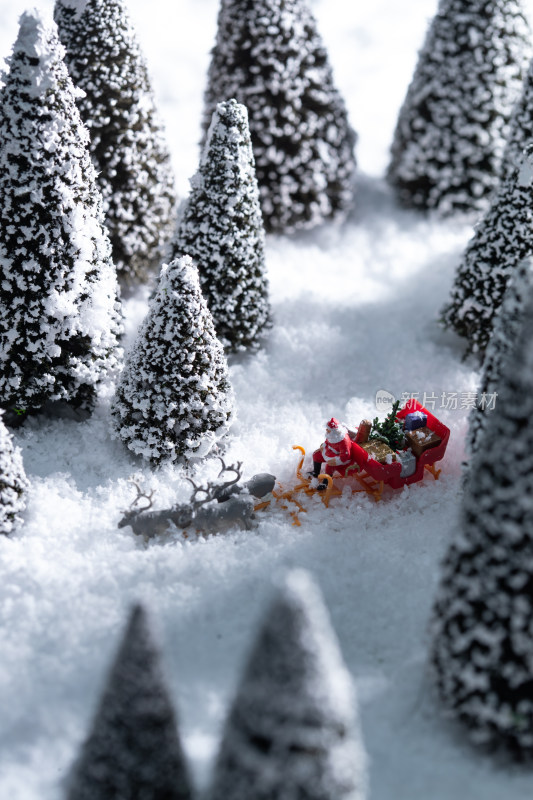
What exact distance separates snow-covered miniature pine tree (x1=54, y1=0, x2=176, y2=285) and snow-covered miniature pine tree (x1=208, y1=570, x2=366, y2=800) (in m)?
6.40

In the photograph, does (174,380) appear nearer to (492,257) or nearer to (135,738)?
(135,738)

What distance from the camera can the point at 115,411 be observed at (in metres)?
7.18

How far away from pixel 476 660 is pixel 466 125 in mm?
8073

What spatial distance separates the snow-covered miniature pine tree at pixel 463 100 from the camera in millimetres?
9969

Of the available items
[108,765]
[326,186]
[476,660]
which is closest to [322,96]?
[326,186]

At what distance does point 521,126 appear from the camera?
848 centimetres

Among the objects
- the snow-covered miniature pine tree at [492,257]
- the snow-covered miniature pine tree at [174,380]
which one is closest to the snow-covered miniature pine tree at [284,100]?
the snow-covered miniature pine tree at [492,257]

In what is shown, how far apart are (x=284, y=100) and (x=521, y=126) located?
3034 mm

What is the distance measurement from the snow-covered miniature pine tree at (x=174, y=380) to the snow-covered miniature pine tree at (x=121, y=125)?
2.20 meters

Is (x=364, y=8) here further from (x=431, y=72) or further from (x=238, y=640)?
(x=238, y=640)

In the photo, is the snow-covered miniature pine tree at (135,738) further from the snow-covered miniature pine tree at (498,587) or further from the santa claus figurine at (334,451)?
the santa claus figurine at (334,451)

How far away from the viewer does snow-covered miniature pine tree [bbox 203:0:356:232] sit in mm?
9602

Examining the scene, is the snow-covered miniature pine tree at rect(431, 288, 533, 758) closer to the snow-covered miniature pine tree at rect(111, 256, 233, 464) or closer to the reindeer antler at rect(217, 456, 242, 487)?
the reindeer antler at rect(217, 456, 242, 487)

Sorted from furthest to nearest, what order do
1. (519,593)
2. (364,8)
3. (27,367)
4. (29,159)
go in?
(364,8)
(27,367)
(29,159)
(519,593)
